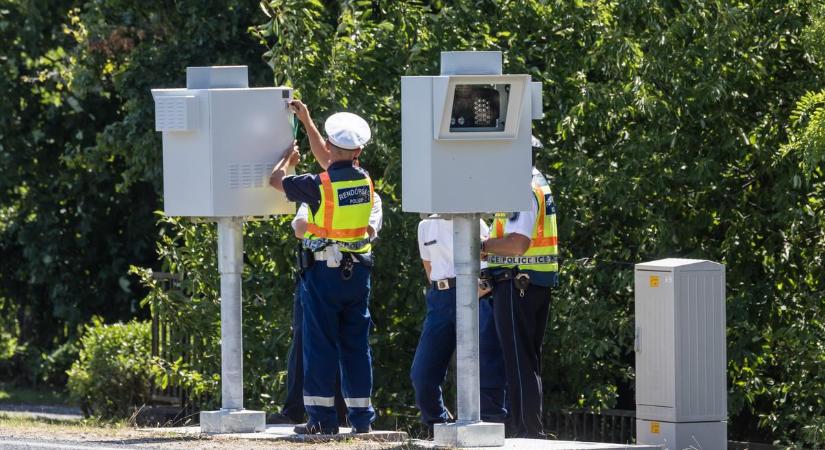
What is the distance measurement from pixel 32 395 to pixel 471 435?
41.1 ft

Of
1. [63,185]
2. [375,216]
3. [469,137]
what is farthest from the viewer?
[63,185]

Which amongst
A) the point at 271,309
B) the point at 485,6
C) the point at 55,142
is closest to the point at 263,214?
the point at 271,309

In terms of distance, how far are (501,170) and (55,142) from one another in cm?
1206

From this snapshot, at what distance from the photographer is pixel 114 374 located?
14273 mm

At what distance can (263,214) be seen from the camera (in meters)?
8.72

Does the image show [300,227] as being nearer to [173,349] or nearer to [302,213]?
[302,213]

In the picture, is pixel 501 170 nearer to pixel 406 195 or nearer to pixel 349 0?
pixel 406 195

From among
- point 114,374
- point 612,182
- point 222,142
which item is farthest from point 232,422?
point 114,374

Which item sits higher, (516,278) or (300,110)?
→ (300,110)

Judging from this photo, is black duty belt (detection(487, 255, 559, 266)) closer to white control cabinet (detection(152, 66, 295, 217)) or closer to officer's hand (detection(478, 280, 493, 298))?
officer's hand (detection(478, 280, 493, 298))

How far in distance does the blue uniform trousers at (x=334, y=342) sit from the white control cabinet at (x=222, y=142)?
1.91ft

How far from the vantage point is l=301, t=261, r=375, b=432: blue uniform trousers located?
330 inches

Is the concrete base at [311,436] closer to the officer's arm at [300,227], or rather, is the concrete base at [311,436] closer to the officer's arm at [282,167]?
the officer's arm at [300,227]

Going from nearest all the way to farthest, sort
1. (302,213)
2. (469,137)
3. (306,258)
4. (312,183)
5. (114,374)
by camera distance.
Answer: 1. (469,137)
2. (312,183)
3. (306,258)
4. (302,213)
5. (114,374)
